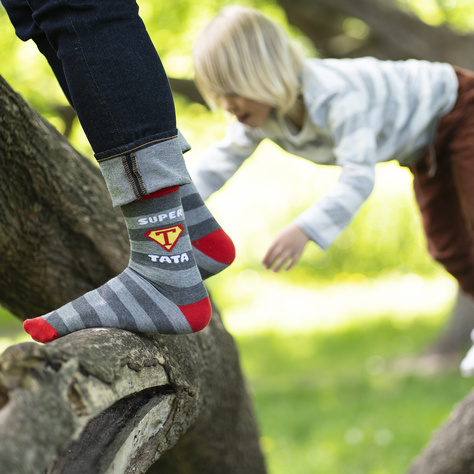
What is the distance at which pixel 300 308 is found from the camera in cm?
716

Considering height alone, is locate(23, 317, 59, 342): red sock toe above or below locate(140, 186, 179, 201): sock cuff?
below

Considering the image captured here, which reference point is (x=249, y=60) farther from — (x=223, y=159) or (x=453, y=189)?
(x=453, y=189)

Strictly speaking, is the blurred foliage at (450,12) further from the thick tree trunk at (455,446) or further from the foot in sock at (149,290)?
the foot in sock at (149,290)

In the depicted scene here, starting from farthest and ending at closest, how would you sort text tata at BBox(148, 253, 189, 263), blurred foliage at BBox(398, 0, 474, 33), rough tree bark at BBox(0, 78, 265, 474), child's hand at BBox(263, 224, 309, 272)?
blurred foliage at BBox(398, 0, 474, 33), child's hand at BBox(263, 224, 309, 272), text tata at BBox(148, 253, 189, 263), rough tree bark at BBox(0, 78, 265, 474)

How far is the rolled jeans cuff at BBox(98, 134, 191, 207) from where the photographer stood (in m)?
1.16

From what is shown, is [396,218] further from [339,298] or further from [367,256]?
[339,298]

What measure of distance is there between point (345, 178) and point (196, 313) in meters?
0.73

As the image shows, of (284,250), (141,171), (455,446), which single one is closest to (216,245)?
(284,250)

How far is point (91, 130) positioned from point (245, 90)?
2.84 ft

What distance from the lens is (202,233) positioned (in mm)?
1502

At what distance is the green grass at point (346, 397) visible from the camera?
3.60m

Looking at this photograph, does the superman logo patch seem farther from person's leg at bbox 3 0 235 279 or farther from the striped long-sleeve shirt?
the striped long-sleeve shirt

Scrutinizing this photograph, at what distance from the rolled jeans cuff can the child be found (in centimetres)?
60

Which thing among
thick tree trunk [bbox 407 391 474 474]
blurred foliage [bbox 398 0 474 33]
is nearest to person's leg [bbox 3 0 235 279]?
thick tree trunk [bbox 407 391 474 474]
